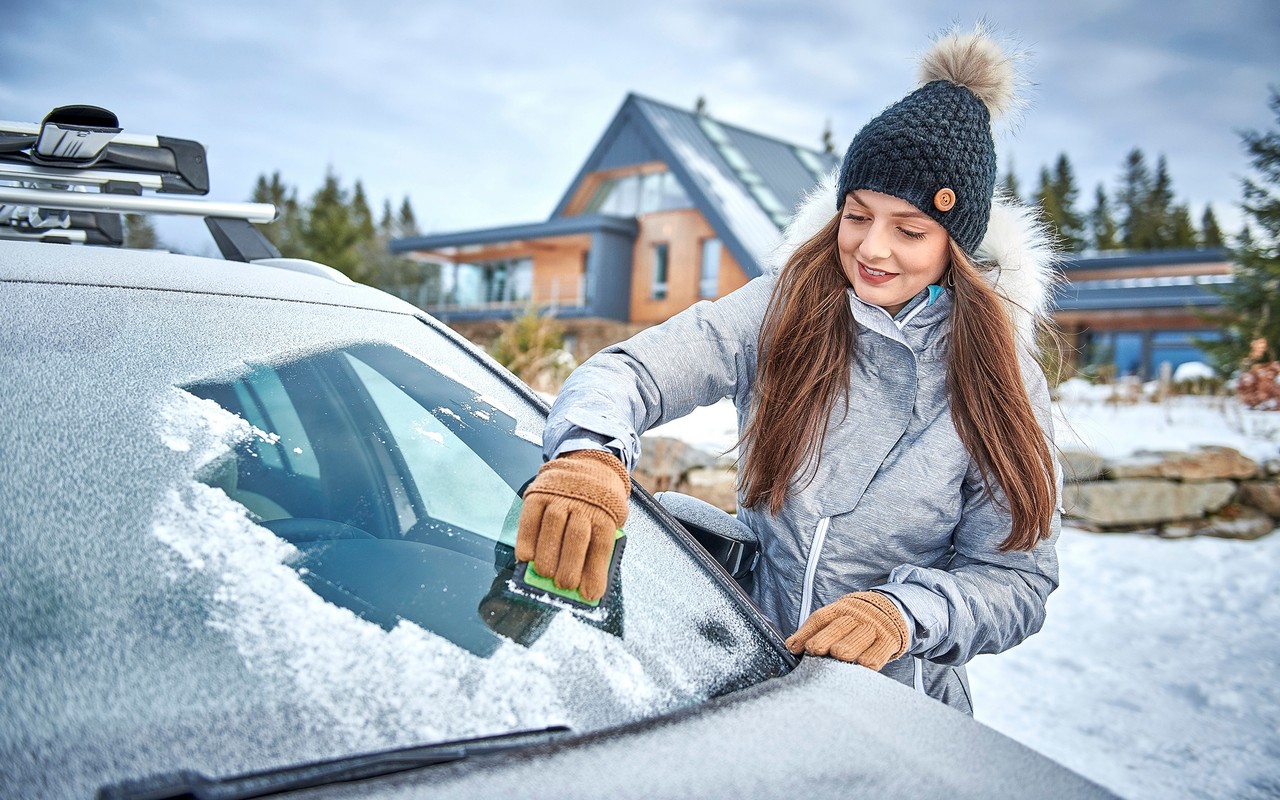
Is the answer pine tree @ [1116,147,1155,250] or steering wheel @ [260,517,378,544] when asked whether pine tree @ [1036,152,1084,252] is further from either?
steering wheel @ [260,517,378,544]

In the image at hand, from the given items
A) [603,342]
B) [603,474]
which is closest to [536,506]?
[603,474]

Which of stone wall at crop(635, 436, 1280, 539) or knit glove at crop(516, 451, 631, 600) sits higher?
knit glove at crop(516, 451, 631, 600)

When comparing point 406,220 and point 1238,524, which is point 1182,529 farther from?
point 406,220

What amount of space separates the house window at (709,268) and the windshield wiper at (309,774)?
1930 cm

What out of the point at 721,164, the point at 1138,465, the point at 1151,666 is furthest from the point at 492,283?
the point at 1151,666

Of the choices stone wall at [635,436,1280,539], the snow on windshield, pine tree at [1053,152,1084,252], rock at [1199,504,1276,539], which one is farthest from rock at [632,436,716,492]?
pine tree at [1053,152,1084,252]

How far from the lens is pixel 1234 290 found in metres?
10.9

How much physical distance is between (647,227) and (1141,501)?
16432mm

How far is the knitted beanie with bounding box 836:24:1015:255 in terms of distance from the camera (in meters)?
1.58

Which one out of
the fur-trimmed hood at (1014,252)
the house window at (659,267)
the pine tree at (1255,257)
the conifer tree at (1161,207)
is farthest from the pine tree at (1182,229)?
the fur-trimmed hood at (1014,252)

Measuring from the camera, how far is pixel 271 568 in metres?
0.95

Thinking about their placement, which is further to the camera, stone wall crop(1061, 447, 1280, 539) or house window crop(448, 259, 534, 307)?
house window crop(448, 259, 534, 307)

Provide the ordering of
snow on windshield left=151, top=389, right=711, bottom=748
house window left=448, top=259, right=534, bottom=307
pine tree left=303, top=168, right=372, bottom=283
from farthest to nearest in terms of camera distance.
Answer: pine tree left=303, top=168, right=372, bottom=283 → house window left=448, top=259, right=534, bottom=307 → snow on windshield left=151, top=389, right=711, bottom=748

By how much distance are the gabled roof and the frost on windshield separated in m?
15.9
